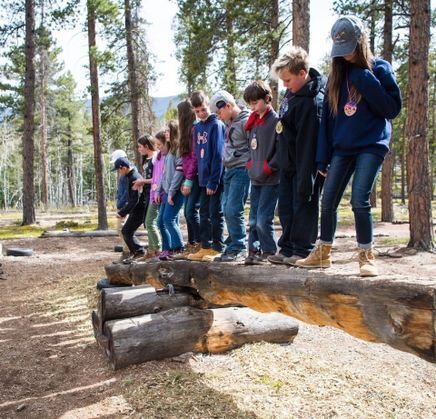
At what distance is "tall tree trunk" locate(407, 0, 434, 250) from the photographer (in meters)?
9.34

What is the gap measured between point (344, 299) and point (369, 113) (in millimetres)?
1340

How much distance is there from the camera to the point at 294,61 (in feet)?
12.6

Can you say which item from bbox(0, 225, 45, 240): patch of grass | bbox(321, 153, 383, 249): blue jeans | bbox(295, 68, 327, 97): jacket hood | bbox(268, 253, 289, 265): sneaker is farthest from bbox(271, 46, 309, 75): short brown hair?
bbox(0, 225, 45, 240): patch of grass

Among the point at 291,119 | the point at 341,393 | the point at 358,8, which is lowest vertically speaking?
the point at 341,393

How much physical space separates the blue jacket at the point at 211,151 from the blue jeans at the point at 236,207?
10.7 inches

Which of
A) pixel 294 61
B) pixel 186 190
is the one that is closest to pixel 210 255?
pixel 186 190

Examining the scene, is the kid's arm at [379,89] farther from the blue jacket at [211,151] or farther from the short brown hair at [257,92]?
the blue jacket at [211,151]

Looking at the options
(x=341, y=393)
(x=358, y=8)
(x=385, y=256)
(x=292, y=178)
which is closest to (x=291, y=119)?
(x=292, y=178)

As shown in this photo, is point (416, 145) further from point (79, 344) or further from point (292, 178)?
point (79, 344)

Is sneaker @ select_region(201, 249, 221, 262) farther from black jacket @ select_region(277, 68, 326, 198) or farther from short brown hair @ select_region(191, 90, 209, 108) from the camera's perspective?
short brown hair @ select_region(191, 90, 209, 108)

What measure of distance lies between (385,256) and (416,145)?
2474 mm

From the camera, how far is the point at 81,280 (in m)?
8.94

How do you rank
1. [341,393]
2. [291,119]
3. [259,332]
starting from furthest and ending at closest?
1. [259,332]
2. [341,393]
3. [291,119]

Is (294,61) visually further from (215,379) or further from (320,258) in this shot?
(215,379)
